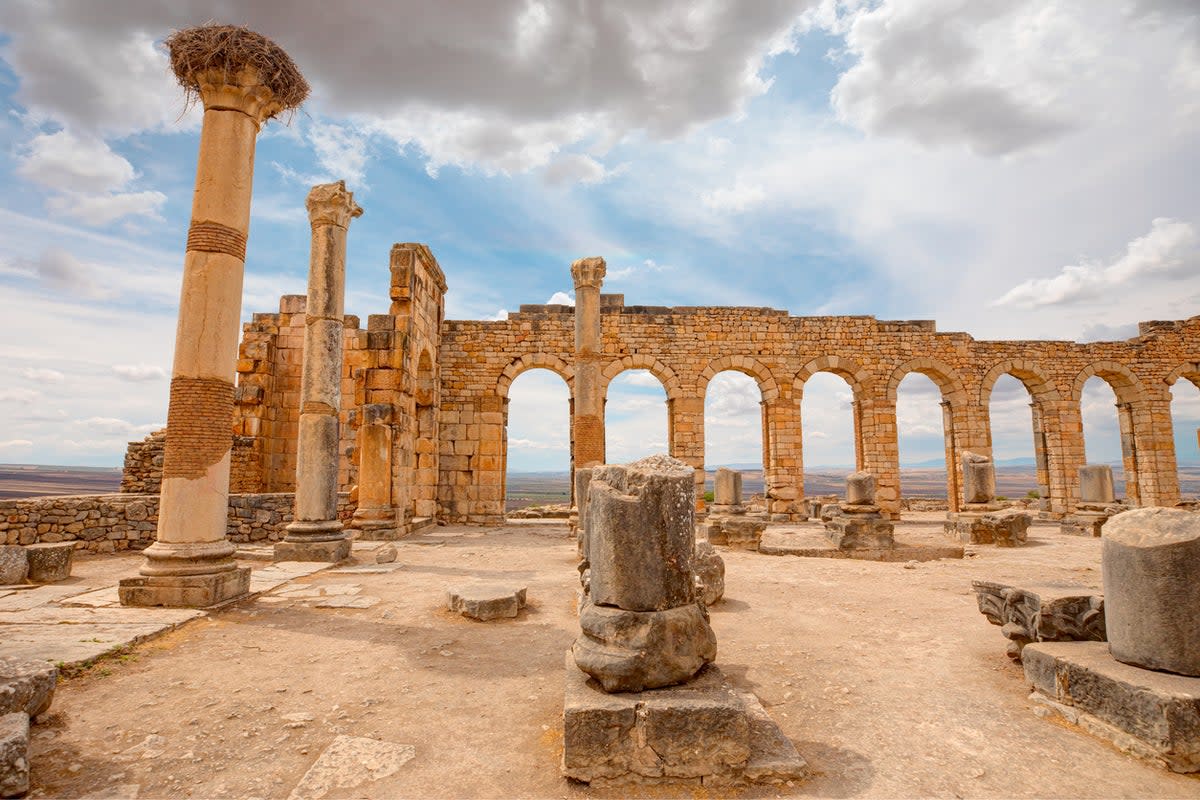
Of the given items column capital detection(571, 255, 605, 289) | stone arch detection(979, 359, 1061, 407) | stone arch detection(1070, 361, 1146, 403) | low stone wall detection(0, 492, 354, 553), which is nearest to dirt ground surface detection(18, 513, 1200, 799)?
low stone wall detection(0, 492, 354, 553)

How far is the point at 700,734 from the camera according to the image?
101 inches

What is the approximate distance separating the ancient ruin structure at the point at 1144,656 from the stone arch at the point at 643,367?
12.9m

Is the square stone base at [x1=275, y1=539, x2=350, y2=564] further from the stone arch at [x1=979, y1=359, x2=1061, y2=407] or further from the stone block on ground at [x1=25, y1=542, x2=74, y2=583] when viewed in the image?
the stone arch at [x1=979, y1=359, x2=1061, y2=407]

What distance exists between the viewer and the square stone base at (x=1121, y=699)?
266 cm

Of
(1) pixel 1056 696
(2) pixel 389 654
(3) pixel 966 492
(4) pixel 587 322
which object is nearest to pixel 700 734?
(1) pixel 1056 696

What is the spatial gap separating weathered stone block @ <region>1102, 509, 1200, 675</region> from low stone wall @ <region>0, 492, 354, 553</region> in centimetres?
1110

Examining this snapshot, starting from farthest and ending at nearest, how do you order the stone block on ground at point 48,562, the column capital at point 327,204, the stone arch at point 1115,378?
the stone arch at point 1115,378, the column capital at point 327,204, the stone block on ground at point 48,562

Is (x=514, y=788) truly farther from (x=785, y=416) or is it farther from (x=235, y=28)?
(x=785, y=416)

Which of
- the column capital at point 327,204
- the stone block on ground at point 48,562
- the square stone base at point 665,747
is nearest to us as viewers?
the square stone base at point 665,747

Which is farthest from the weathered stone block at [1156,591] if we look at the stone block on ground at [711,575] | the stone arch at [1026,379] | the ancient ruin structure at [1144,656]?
the stone arch at [1026,379]

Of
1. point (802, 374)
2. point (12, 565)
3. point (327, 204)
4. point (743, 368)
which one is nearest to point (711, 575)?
point (12, 565)

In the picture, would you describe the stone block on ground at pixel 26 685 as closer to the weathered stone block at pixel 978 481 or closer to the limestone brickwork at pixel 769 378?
the limestone brickwork at pixel 769 378

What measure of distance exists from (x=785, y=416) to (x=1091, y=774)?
1417 centimetres

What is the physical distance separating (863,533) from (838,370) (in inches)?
305
